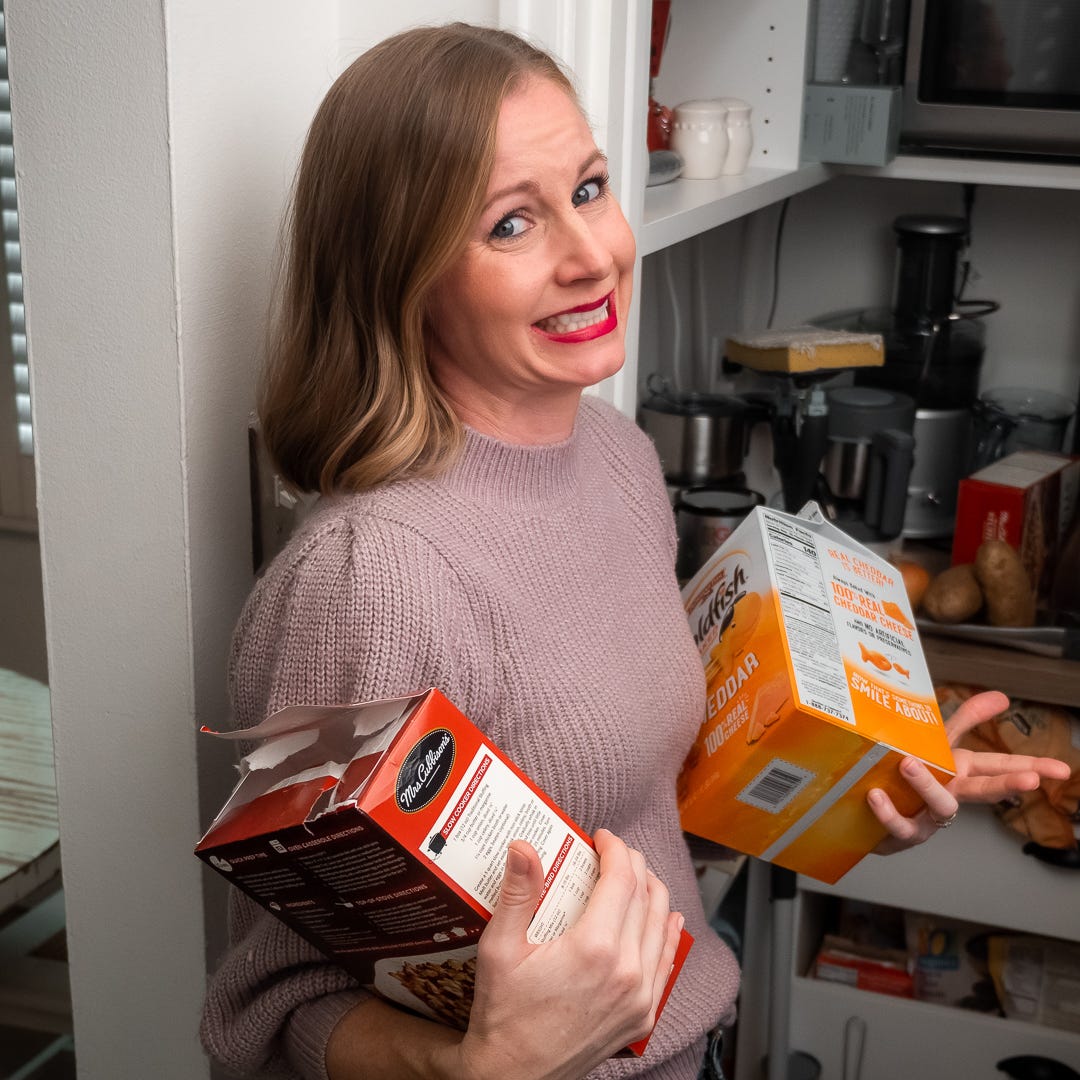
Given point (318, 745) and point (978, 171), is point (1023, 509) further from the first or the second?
A: point (318, 745)

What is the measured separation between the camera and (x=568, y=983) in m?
0.66

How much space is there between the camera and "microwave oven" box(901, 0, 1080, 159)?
5.55 ft

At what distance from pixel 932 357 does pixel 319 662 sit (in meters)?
1.42

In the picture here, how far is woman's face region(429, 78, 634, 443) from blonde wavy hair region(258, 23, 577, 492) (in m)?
0.02

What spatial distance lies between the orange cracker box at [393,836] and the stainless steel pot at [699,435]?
1.07 metres

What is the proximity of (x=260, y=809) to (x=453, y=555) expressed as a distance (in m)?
0.24

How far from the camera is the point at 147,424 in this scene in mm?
847

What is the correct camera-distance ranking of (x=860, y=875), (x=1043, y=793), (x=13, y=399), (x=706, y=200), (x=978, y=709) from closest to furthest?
(x=978, y=709), (x=706, y=200), (x=1043, y=793), (x=860, y=875), (x=13, y=399)

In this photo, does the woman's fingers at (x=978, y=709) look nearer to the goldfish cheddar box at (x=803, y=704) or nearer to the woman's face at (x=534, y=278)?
the goldfish cheddar box at (x=803, y=704)

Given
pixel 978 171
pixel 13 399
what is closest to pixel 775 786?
pixel 978 171

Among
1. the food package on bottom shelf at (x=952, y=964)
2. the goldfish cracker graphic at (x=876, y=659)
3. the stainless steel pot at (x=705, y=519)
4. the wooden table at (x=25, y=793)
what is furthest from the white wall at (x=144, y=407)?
the food package on bottom shelf at (x=952, y=964)

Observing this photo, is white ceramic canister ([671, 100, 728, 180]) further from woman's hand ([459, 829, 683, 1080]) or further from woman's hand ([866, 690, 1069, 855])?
woman's hand ([459, 829, 683, 1080])

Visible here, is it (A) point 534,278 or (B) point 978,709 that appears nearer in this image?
(A) point 534,278

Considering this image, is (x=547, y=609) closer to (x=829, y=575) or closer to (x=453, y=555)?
(x=453, y=555)
